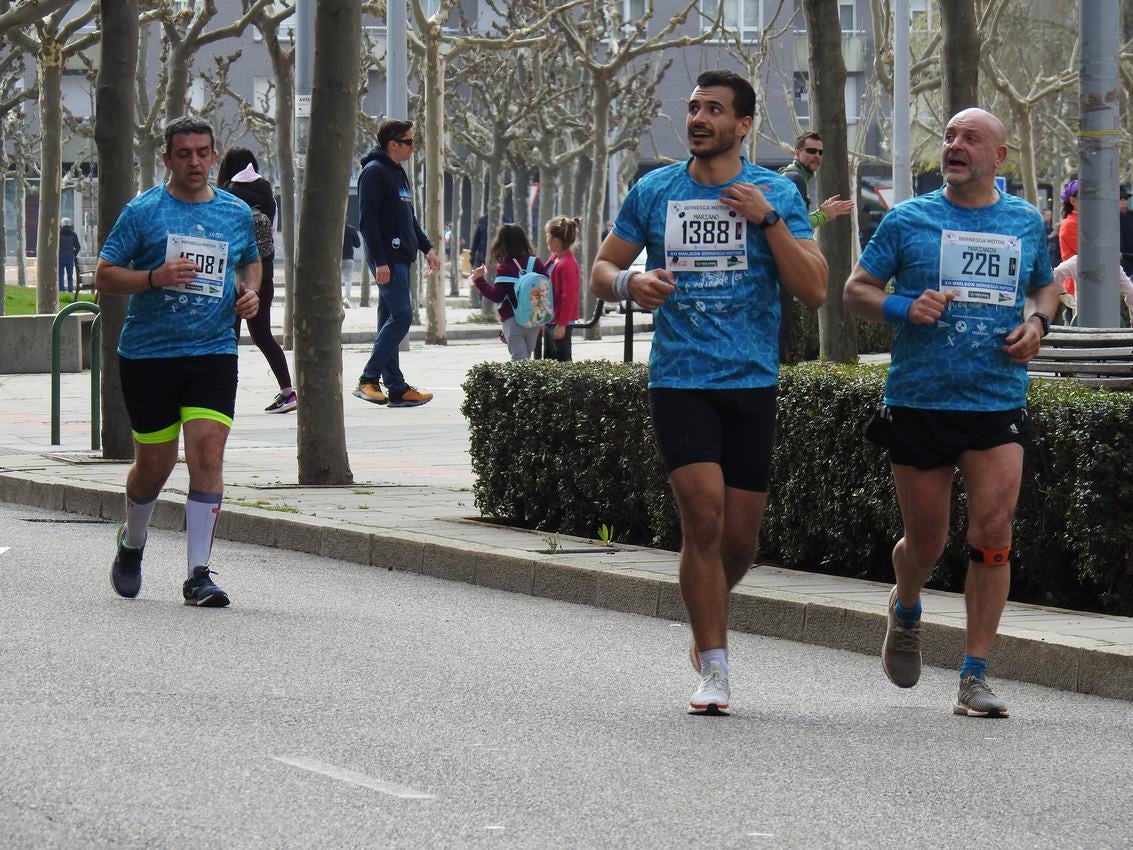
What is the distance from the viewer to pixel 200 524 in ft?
30.1

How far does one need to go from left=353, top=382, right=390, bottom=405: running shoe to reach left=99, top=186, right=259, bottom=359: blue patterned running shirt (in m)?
9.62

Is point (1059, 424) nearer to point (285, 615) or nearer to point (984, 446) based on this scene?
point (984, 446)

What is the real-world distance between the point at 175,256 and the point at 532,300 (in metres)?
9.28

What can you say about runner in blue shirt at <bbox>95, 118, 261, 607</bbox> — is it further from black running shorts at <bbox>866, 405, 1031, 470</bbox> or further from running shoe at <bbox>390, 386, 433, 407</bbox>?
running shoe at <bbox>390, 386, 433, 407</bbox>

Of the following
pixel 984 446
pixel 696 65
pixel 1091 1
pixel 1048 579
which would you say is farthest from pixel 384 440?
pixel 696 65

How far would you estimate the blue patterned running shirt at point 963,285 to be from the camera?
698 cm

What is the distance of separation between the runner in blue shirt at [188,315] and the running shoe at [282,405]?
358 inches

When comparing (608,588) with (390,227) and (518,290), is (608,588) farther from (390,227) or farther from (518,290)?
(518,290)

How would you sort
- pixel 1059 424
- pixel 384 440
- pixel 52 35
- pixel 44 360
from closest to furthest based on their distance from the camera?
pixel 1059 424 → pixel 384 440 → pixel 44 360 → pixel 52 35

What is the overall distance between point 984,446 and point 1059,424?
4.46 feet

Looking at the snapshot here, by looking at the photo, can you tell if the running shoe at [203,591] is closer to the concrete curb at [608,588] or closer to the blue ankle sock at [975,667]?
the concrete curb at [608,588]

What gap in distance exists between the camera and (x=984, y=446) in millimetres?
7000

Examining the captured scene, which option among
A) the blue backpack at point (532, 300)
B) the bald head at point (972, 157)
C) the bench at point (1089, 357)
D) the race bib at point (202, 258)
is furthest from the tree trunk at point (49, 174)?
the bald head at point (972, 157)

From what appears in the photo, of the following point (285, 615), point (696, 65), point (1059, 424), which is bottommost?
point (285, 615)
